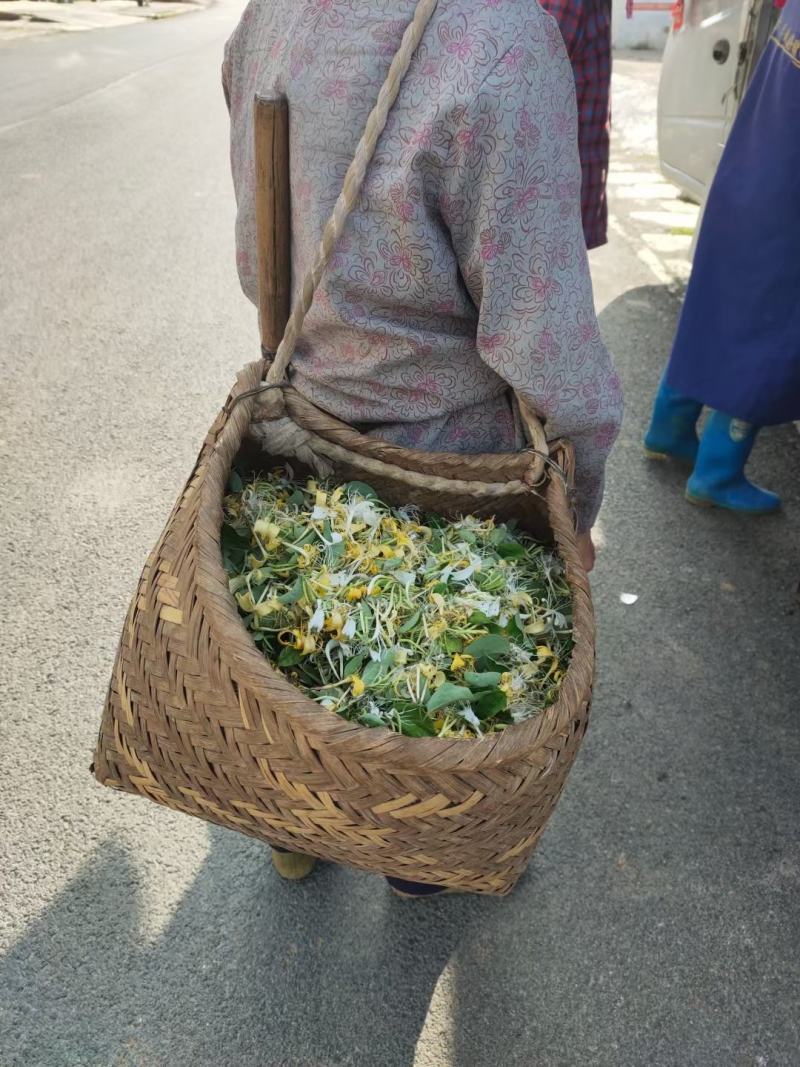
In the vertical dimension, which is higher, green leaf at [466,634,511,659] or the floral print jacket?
the floral print jacket

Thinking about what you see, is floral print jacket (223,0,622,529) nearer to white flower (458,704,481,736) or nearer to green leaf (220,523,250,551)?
green leaf (220,523,250,551)

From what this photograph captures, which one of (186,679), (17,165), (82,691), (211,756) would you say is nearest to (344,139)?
(186,679)

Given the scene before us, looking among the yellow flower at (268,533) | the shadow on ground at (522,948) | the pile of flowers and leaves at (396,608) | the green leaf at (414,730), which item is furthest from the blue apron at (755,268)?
the green leaf at (414,730)

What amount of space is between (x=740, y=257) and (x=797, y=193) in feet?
0.85

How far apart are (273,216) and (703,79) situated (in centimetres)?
409

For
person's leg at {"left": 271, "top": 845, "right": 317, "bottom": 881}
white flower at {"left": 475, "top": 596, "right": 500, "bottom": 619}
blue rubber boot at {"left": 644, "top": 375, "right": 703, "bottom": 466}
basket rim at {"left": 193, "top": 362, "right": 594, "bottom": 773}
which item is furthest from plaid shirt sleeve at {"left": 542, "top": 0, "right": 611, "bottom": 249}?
person's leg at {"left": 271, "top": 845, "right": 317, "bottom": 881}

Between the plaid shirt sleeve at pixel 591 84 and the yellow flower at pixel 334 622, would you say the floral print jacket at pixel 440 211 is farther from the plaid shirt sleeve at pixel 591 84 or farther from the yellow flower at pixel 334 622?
the plaid shirt sleeve at pixel 591 84

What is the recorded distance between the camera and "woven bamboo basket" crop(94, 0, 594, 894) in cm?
123

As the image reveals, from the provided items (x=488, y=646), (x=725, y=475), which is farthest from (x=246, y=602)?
(x=725, y=475)

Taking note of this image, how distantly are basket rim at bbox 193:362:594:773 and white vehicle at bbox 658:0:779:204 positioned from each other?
3425 millimetres

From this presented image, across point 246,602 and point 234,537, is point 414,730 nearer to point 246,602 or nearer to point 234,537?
point 246,602

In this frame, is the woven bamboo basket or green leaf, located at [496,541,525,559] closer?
the woven bamboo basket

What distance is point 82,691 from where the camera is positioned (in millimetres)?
2586

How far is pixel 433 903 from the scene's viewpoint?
212 centimetres
